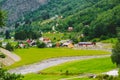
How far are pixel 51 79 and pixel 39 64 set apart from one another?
46.5 meters

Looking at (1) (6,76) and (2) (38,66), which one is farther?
(2) (38,66)

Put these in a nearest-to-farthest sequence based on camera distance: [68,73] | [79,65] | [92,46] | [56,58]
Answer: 1. [68,73]
2. [79,65]
3. [56,58]
4. [92,46]

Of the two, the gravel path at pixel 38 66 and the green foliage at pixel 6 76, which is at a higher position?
the green foliage at pixel 6 76

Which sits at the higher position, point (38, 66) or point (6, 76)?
point (6, 76)

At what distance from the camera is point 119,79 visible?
7131 centimetres

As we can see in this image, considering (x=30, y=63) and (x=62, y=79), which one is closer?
(x=62, y=79)

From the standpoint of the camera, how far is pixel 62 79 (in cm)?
8712

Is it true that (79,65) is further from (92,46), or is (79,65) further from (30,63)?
(92,46)

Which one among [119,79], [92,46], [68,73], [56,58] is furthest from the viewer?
[92,46]

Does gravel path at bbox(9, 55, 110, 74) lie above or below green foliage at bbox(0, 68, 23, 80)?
below

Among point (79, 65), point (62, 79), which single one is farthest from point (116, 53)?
point (79, 65)

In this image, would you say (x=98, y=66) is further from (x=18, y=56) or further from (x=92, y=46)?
(x=92, y=46)

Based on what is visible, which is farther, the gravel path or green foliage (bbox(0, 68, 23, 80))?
the gravel path

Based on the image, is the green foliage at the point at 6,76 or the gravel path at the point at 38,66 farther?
the gravel path at the point at 38,66
